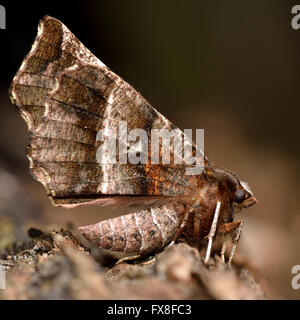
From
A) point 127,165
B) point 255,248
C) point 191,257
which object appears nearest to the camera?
point 191,257

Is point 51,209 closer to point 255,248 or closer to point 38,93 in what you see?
point 38,93

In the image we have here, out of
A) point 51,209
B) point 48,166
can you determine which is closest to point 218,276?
point 48,166

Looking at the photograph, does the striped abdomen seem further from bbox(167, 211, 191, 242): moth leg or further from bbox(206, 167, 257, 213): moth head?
bbox(206, 167, 257, 213): moth head
